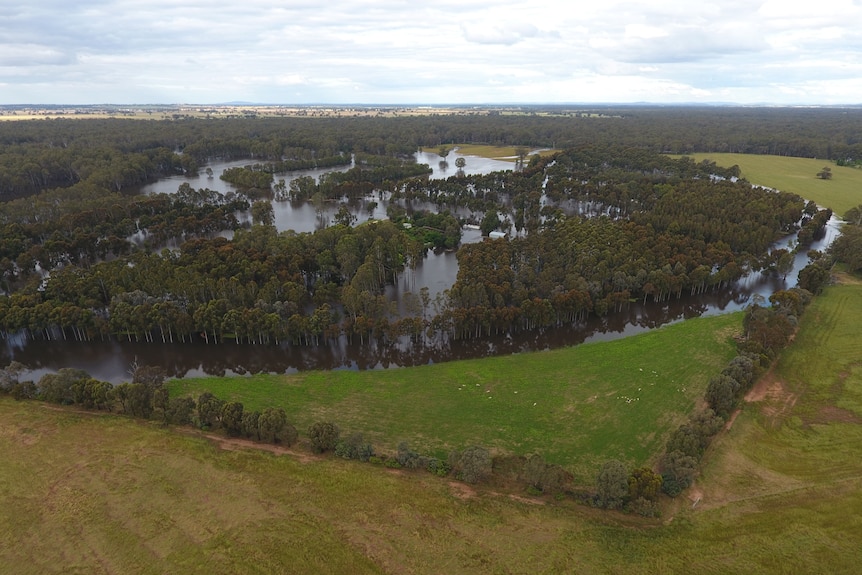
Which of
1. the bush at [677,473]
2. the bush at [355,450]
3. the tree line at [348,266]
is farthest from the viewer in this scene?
the tree line at [348,266]

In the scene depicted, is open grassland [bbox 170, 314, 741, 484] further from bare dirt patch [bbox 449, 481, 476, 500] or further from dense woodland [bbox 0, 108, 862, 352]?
dense woodland [bbox 0, 108, 862, 352]

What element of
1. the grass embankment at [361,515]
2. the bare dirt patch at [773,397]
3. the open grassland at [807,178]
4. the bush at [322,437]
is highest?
the open grassland at [807,178]

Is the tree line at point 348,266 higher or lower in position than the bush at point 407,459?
higher

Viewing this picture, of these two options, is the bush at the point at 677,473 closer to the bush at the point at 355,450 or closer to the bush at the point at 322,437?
the bush at the point at 355,450

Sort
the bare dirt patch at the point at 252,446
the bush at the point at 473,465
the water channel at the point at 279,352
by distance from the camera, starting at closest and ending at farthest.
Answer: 1. the bush at the point at 473,465
2. the bare dirt patch at the point at 252,446
3. the water channel at the point at 279,352

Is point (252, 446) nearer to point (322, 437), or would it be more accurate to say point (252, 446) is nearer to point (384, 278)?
point (322, 437)

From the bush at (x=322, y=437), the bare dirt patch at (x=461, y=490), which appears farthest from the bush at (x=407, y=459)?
the bush at (x=322, y=437)

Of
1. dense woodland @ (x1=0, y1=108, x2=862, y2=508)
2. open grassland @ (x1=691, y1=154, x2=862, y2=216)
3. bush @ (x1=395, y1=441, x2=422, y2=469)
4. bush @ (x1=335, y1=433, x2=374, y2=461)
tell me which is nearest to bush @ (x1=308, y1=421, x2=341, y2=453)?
dense woodland @ (x1=0, y1=108, x2=862, y2=508)

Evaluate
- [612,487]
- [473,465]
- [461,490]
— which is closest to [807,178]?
[612,487]
